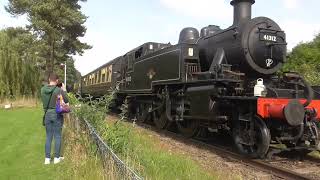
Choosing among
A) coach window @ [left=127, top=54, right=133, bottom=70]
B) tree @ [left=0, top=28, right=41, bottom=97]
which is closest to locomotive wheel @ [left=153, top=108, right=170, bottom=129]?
coach window @ [left=127, top=54, right=133, bottom=70]

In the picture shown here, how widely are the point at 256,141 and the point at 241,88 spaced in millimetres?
1318

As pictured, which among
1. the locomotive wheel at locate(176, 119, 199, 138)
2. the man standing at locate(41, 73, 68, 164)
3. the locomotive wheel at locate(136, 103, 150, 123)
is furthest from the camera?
the locomotive wheel at locate(136, 103, 150, 123)

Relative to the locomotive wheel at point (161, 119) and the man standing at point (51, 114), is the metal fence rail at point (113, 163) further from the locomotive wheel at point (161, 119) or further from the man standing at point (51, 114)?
the locomotive wheel at point (161, 119)

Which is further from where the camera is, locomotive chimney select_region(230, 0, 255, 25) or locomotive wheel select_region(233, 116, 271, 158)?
locomotive chimney select_region(230, 0, 255, 25)

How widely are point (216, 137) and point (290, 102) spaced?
4.54 m

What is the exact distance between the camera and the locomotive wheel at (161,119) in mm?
14389

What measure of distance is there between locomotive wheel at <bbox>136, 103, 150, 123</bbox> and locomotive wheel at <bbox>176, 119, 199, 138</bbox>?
297cm

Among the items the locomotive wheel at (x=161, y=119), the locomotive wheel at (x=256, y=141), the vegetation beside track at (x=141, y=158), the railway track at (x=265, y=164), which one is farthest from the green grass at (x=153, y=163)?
the locomotive wheel at (x=161, y=119)

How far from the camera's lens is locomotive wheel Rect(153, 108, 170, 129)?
14389mm

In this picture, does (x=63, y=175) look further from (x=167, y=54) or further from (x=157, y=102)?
(x=157, y=102)

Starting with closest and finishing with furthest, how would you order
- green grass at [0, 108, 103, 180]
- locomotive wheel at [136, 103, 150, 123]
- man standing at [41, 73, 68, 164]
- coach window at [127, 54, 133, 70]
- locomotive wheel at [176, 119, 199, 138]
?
green grass at [0, 108, 103, 180] → man standing at [41, 73, 68, 164] → locomotive wheel at [176, 119, 199, 138] → locomotive wheel at [136, 103, 150, 123] → coach window at [127, 54, 133, 70]

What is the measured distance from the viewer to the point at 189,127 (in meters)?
12.8

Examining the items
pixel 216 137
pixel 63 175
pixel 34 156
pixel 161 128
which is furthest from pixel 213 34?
pixel 63 175

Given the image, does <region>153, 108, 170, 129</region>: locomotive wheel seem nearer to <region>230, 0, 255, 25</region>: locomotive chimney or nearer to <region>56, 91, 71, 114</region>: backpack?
<region>230, 0, 255, 25</region>: locomotive chimney
